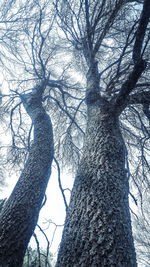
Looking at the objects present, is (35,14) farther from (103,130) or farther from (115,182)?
(115,182)

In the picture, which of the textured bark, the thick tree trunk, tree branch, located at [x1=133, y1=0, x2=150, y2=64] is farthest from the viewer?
tree branch, located at [x1=133, y1=0, x2=150, y2=64]

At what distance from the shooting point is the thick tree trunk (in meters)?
0.80

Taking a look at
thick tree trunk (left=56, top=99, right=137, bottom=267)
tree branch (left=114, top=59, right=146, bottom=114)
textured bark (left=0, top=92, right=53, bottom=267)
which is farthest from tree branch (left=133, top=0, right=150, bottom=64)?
textured bark (left=0, top=92, right=53, bottom=267)

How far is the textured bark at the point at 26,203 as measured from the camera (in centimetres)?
137

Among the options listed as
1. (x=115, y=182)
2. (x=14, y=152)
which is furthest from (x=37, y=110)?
(x=115, y=182)

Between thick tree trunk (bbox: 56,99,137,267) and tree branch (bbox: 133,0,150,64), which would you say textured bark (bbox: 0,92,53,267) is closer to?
thick tree trunk (bbox: 56,99,137,267)

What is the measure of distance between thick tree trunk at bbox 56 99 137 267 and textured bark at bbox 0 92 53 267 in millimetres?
721

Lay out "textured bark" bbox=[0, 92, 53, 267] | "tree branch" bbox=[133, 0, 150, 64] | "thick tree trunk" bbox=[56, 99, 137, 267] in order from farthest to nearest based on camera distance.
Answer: "tree branch" bbox=[133, 0, 150, 64] → "textured bark" bbox=[0, 92, 53, 267] → "thick tree trunk" bbox=[56, 99, 137, 267]

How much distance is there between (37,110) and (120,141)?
1842mm

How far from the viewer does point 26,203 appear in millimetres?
1663

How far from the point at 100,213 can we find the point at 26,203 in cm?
102

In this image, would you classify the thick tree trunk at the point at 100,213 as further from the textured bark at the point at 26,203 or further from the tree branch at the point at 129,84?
the textured bark at the point at 26,203

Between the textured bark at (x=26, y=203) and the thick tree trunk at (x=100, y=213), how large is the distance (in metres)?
0.72

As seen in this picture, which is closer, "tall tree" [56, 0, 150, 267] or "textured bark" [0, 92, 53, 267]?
"tall tree" [56, 0, 150, 267]
